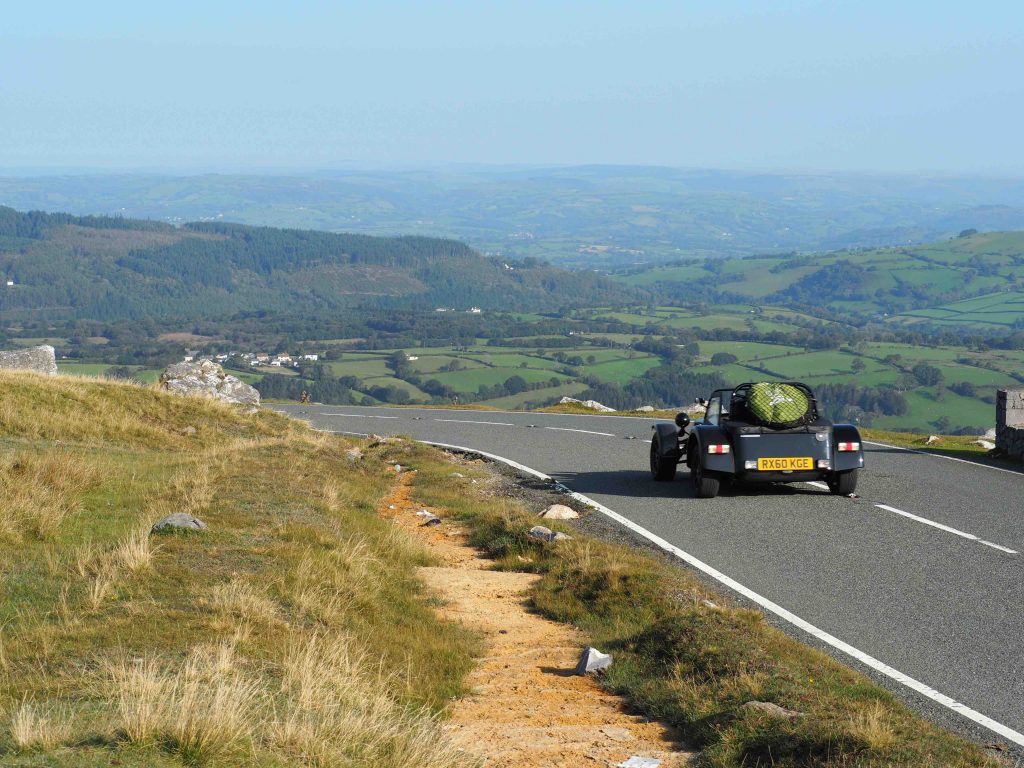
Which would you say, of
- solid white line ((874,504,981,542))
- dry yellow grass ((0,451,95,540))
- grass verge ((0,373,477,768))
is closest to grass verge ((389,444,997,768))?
grass verge ((0,373,477,768))

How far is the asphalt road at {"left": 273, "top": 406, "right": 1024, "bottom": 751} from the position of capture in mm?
7477

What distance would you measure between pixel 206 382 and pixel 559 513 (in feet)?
65.3

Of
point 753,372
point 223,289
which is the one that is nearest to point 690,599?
point 753,372

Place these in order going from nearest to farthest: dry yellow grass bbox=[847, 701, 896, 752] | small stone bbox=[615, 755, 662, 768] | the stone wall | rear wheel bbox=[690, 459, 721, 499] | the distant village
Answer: dry yellow grass bbox=[847, 701, 896, 752] < small stone bbox=[615, 755, 662, 768] < rear wheel bbox=[690, 459, 721, 499] < the stone wall < the distant village

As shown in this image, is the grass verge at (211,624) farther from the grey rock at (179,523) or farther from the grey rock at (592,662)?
the grey rock at (592,662)

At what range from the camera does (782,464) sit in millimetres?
14156

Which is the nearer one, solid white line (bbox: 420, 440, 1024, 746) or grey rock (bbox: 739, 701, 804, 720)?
grey rock (bbox: 739, 701, 804, 720)

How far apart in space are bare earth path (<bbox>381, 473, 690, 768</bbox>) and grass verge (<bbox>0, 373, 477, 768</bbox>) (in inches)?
9.2

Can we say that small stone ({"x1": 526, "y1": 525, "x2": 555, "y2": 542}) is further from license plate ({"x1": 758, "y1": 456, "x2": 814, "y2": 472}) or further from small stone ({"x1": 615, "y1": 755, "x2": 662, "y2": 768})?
small stone ({"x1": 615, "y1": 755, "x2": 662, "y2": 768})

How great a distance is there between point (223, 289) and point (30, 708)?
198 metres

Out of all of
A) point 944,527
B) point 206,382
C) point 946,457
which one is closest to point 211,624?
point 944,527

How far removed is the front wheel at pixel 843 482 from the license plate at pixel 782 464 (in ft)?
2.04

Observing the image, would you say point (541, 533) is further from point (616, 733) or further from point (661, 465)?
point (616, 733)

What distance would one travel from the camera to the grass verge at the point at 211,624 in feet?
16.2
